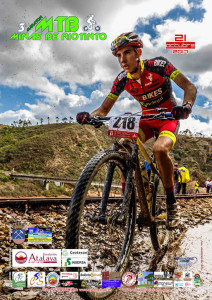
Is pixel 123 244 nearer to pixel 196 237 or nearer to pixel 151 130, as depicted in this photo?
pixel 151 130

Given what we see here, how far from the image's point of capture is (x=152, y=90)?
3.63 m

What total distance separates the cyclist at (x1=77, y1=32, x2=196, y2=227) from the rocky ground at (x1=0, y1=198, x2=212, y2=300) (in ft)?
2.22

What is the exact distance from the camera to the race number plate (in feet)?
8.98

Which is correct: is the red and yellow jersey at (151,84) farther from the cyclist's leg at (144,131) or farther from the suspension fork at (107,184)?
the suspension fork at (107,184)

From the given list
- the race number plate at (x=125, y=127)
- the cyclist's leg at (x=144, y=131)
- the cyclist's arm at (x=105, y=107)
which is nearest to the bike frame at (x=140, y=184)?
the race number plate at (x=125, y=127)

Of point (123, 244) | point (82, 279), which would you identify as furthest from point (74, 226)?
point (123, 244)

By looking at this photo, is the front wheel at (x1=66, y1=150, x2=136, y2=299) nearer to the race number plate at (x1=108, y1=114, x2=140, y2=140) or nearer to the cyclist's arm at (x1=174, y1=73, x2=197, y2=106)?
the race number plate at (x1=108, y1=114, x2=140, y2=140)

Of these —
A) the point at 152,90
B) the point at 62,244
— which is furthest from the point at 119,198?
the point at 152,90

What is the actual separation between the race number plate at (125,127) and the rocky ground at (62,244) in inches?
69.2

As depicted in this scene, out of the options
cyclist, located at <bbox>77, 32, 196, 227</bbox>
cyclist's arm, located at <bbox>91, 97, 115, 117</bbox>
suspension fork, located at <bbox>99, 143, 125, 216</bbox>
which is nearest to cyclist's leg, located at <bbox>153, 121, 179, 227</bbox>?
cyclist, located at <bbox>77, 32, 196, 227</bbox>

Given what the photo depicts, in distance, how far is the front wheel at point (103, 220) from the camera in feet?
6.52

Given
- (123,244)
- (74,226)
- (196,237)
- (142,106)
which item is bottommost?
(196,237)

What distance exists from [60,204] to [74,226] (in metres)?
4.12

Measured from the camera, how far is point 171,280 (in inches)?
108
